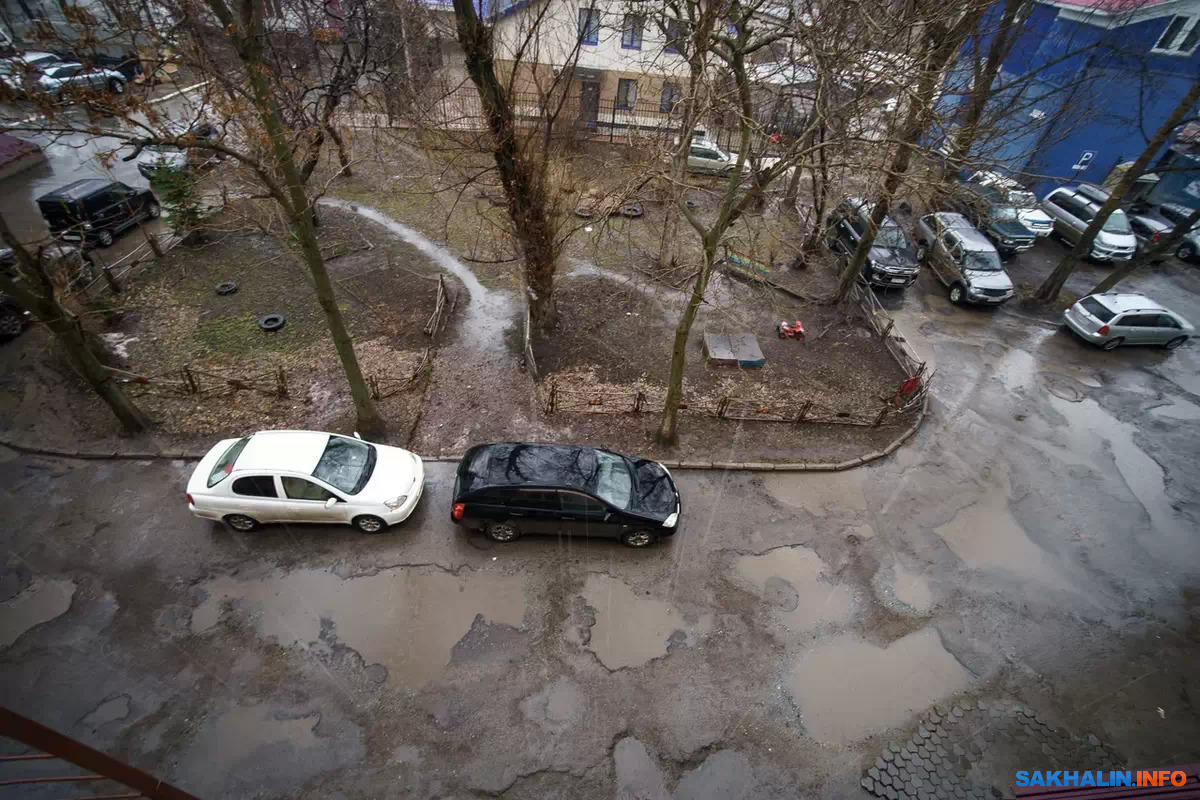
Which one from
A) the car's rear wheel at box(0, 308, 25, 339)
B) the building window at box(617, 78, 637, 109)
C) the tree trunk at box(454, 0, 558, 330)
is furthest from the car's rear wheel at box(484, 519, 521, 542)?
the building window at box(617, 78, 637, 109)

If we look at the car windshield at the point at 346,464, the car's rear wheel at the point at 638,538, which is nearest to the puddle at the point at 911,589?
the car's rear wheel at the point at 638,538

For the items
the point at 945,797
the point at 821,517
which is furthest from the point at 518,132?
the point at 945,797

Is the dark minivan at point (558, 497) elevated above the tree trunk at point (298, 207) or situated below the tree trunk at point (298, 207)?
below

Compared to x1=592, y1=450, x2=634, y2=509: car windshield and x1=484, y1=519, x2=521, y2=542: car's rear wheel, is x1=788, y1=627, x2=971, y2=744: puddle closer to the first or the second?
x1=592, y1=450, x2=634, y2=509: car windshield

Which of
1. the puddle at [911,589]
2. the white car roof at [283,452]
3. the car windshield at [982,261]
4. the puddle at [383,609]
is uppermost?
the car windshield at [982,261]

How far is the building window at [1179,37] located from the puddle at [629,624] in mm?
28524

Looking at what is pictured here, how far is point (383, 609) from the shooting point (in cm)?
870

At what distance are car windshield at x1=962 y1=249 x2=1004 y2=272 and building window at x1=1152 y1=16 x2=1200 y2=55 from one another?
1235 centimetres

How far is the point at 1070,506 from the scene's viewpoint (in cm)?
1155

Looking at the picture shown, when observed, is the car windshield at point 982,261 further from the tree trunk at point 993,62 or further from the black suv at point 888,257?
the tree trunk at point 993,62

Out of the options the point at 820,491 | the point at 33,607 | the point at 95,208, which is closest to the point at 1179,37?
the point at 820,491

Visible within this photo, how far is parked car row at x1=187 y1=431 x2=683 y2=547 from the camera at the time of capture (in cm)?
920

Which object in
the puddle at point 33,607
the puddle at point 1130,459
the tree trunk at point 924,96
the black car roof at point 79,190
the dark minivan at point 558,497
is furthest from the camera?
the black car roof at point 79,190

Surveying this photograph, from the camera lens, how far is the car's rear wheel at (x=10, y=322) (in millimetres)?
12984
